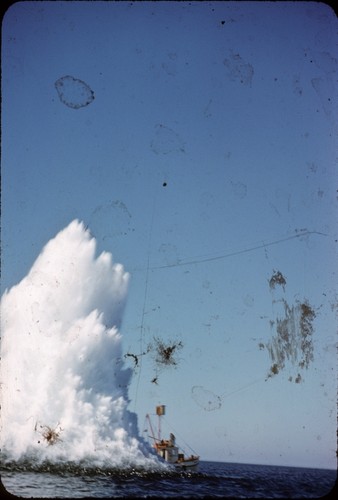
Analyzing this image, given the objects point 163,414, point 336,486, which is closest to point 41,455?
point 163,414

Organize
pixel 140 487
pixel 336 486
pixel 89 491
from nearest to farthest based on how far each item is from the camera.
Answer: pixel 336 486 < pixel 89 491 < pixel 140 487

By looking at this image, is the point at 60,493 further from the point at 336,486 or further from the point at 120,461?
the point at 120,461

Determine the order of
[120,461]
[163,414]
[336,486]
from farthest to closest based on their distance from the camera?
[163,414], [120,461], [336,486]

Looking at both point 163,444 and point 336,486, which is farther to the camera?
point 163,444

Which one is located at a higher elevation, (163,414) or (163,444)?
(163,414)

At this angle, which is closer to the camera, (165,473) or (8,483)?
(8,483)

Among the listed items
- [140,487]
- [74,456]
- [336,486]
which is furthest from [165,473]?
[336,486]

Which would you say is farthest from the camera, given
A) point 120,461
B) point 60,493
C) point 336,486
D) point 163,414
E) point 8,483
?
point 163,414

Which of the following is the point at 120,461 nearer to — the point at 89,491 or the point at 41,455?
the point at 41,455

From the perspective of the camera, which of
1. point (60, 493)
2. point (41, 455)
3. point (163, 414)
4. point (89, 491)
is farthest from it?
point (163, 414)
